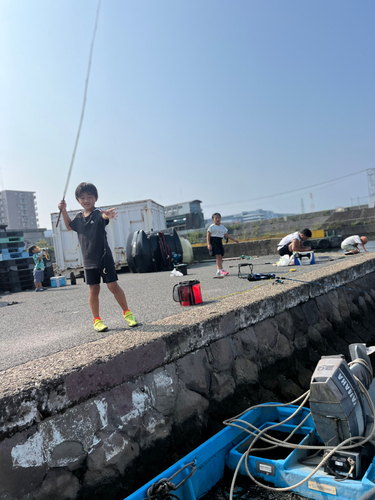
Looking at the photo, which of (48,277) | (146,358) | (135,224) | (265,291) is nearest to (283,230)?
(135,224)

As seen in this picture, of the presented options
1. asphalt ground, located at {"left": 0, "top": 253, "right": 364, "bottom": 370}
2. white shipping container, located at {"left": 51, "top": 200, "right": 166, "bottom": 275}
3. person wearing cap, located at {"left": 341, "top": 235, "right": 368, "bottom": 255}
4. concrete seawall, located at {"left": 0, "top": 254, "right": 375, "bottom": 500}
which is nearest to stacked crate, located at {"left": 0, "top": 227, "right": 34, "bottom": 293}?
white shipping container, located at {"left": 51, "top": 200, "right": 166, "bottom": 275}

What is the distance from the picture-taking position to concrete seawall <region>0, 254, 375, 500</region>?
90.7 inches

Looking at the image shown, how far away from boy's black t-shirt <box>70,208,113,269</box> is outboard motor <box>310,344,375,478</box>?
7.77 feet

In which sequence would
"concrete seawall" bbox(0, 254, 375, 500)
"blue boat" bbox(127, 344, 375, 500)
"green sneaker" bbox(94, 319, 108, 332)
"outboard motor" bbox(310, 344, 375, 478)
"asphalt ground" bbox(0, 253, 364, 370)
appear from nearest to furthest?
1. "concrete seawall" bbox(0, 254, 375, 500)
2. "blue boat" bbox(127, 344, 375, 500)
3. "outboard motor" bbox(310, 344, 375, 478)
4. "asphalt ground" bbox(0, 253, 364, 370)
5. "green sneaker" bbox(94, 319, 108, 332)

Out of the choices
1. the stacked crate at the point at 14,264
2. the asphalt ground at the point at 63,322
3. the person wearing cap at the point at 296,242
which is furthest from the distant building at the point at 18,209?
the asphalt ground at the point at 63,322

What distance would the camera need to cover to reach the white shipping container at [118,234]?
55.2ft

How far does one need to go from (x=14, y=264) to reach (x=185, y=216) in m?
44.8

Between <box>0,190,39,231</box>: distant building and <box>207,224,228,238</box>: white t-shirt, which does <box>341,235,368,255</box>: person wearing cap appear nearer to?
<box>207,224,228,238</box>: white t-shirt

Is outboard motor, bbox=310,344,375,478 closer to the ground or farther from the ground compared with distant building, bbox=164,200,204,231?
closer to the ground

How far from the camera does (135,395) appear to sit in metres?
2.94

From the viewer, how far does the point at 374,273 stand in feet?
31.5

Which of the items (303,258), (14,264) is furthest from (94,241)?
(14,264)

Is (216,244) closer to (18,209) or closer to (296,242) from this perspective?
(296,242)

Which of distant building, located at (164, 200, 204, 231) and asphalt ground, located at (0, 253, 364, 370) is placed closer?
asphalt ground, located at (0, 253, 364, 370)
